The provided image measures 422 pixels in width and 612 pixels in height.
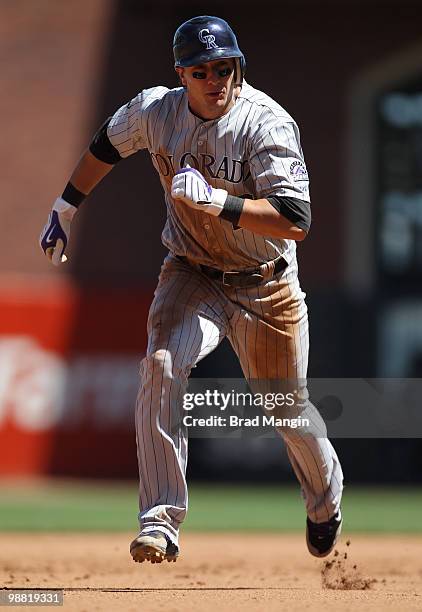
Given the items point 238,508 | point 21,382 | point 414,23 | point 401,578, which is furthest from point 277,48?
point 401,578

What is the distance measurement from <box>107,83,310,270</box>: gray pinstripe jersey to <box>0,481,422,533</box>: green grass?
390 centimetres

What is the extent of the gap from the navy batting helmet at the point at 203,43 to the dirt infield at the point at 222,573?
6.73 ft

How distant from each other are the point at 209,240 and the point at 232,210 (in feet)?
1.41

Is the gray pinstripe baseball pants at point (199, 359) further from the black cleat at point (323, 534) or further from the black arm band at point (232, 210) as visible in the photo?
the black arm band at point (232, 210)

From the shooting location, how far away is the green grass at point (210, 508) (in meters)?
8.56

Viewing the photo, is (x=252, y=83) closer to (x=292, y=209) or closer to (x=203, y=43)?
(x=203, y=43)

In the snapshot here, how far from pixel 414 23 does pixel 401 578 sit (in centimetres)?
1203

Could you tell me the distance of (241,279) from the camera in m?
4.84

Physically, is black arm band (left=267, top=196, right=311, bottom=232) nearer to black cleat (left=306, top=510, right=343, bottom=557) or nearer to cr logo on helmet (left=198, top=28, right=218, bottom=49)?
cr logo on helmet (left=198, top=28, right=218, bottom=49)

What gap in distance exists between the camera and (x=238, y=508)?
33.2ft

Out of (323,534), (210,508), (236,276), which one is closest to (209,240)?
(236,276)

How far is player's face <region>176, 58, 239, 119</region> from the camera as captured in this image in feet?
14.8

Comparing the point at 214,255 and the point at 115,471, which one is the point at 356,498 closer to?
the point at 115,471

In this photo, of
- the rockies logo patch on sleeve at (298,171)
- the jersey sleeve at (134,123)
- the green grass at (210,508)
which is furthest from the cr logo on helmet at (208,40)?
the green grass at (210,508)
